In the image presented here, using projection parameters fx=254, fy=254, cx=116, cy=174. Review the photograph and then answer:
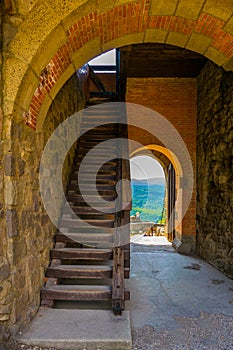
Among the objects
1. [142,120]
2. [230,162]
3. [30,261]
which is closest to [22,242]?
[30,261]

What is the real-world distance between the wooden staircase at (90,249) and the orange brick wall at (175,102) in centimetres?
184

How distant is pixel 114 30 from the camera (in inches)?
93.9

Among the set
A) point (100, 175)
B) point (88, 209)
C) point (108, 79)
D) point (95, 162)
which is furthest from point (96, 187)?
point (108, 79)

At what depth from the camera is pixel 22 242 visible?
2133mm

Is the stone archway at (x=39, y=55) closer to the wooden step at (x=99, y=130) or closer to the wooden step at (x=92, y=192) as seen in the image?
the wooden step at (x=92, y=192)

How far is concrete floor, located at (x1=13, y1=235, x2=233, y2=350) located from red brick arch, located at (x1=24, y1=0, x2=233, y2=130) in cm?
218

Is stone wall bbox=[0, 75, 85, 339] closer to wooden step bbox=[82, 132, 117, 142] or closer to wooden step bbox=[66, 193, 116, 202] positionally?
wooden step bbox=[66, 193, 116, 202]

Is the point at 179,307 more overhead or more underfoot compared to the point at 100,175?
more underfoot

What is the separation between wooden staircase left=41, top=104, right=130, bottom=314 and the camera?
260cm

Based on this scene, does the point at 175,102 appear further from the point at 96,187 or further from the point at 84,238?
the point at 84,238

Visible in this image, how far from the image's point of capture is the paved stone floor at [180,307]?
2246mm

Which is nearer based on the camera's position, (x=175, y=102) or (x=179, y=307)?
(x=179, y=307)

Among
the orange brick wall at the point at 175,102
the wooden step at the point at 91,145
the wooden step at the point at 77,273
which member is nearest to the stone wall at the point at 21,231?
the wooden step at the point at 77,273

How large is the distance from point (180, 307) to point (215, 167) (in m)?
2.67
